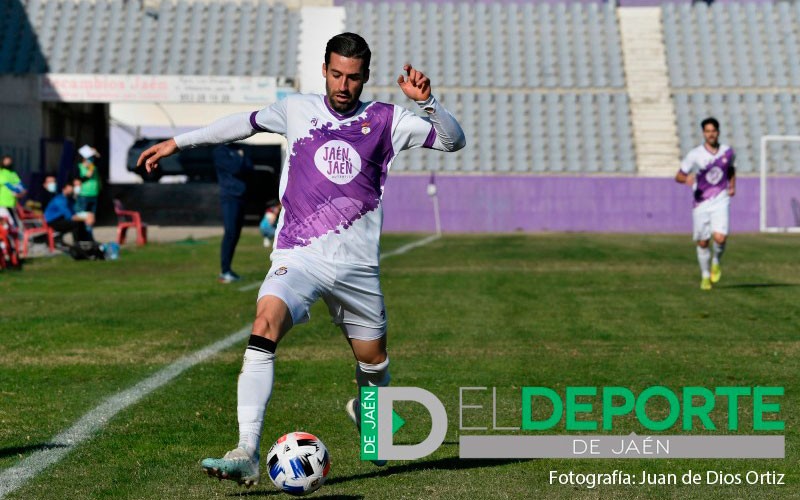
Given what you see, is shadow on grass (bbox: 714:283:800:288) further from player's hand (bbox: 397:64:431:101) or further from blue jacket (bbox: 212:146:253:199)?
player's hand (bbox: 397:64:431:101)

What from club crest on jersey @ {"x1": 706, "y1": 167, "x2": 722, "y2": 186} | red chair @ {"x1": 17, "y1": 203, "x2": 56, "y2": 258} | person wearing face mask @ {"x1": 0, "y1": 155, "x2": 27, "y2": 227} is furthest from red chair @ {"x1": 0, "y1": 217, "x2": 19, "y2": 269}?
club crest on jersey @ {"x1": 706, "y1": 167, "x2": 722, "y2": 186}

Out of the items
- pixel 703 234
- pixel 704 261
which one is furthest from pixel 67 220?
pixel 704 261

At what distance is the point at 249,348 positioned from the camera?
5750 mm

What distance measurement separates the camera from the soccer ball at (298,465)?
5.49m

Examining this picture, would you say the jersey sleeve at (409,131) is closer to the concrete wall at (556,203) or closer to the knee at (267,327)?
the knee at (267,327)

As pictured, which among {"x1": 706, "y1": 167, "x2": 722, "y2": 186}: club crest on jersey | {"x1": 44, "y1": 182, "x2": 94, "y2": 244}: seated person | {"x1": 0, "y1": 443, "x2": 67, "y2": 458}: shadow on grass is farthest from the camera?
{"x1": 44, "y1": 182, "x2": 94, "y2": 244}: seated person

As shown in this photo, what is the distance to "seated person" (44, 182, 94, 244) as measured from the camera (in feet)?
78.7

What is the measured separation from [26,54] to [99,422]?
38.5 metres

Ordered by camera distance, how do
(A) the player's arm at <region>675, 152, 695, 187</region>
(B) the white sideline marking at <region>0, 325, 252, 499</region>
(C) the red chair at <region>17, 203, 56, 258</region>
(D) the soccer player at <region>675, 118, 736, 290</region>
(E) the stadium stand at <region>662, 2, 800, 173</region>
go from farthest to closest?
(E) the stadium stand at <region>662, 2, 800, 173</region>, (C) the red chair at <region>17, 203, 56, 258</region>, (D) the soccer player at <region>675, 118, 736, 290</region>, (A) the player's arm at <region>675, 152, 695, 187</region>, (B) the white sideline marking at <region>0, 325, 252, 499</region>

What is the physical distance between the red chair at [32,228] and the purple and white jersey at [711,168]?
12487 mm

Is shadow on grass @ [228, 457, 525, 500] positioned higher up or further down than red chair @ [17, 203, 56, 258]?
further down

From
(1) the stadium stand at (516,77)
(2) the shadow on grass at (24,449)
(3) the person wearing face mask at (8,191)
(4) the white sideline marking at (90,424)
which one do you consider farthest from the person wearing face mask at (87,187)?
(2) the shadow on grass at (24,449)

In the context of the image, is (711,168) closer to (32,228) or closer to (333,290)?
(333,290)

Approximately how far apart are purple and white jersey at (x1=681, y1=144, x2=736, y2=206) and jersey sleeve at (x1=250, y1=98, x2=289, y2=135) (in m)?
11.7
